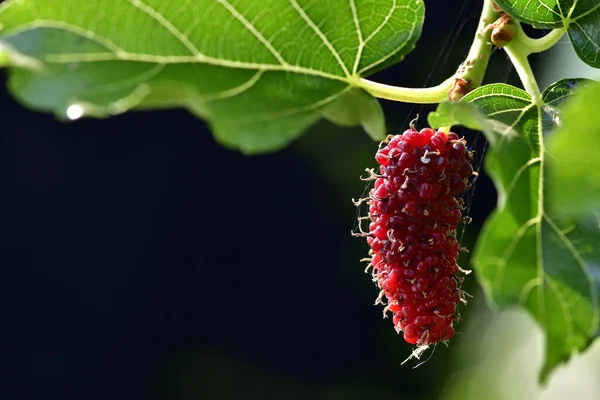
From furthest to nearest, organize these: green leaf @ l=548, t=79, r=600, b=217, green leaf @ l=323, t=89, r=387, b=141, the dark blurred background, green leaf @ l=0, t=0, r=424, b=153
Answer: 1. the dark blurred background
2. green leaf @ l=323, t=89, r=387, b=141
3. green leaf @ l=0, t=0, r=424, b=153
4. green leaf @ l=548, t=79, r=600, b=217

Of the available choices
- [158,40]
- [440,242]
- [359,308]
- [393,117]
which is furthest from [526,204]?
[359,308]

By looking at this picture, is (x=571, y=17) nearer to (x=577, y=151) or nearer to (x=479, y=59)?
(x=479, y=59)

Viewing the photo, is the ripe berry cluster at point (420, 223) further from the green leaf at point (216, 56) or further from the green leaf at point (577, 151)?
the green leaf at point (577, 151)

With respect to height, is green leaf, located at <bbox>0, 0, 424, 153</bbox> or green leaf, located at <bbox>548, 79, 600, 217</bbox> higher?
green leaf, located at <bbox>0, 0, 424, 153</bbox>

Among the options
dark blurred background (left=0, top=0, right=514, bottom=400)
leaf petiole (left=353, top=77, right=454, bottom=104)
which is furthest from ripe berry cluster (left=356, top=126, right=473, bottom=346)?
dark blurred background (left=0, top=0, right=514, bottom=400)

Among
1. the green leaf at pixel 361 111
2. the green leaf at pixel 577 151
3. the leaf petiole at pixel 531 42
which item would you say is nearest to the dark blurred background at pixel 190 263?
the leaf petiole at pixel 531 42

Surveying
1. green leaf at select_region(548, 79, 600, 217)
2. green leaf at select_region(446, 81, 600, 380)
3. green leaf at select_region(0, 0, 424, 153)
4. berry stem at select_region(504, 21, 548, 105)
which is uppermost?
green leaf at select_region(0, 0, 424, 153)

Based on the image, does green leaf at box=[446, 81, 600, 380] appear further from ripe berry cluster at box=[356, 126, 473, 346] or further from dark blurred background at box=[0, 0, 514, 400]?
dark blurred background at box=[0, 0, 514, 400]
